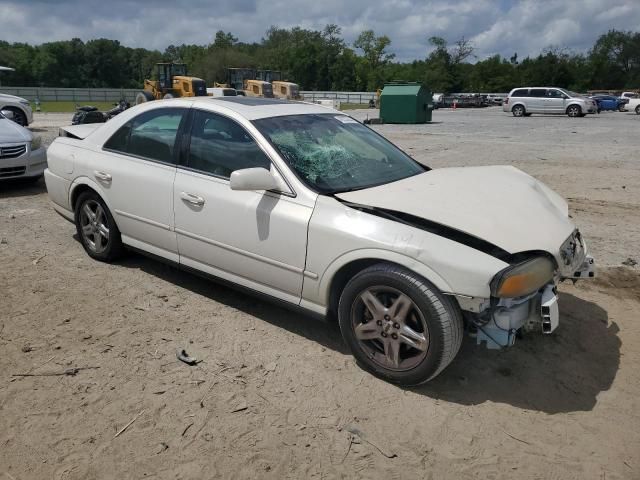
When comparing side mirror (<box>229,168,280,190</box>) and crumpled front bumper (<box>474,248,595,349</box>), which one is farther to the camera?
side mirror (<box>229,168,280,190</box>)

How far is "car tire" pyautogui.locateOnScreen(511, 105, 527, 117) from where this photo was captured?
3316 cm

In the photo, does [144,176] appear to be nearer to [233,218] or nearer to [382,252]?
[233,218]

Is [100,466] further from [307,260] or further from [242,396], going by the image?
[307,260]

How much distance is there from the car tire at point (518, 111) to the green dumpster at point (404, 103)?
10360 mm

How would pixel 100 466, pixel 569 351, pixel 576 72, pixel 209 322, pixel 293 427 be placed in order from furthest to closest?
1. pixel 576 72
2. pixel 209 322
3. pixel 569 351
4. pixel 293 427
5. pixel 100 466

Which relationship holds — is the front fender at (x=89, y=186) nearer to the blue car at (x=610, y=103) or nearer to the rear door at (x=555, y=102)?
the rear door at (x=555, y=102)

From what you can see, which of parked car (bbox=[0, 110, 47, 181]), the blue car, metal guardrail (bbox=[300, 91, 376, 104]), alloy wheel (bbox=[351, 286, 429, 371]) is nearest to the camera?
alloy wheel (bbox=[351, 286, 429, 371])

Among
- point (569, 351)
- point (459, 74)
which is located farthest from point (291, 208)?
point (459, 74)

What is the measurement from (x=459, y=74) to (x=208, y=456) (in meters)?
85.1

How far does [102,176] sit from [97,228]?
56 cm

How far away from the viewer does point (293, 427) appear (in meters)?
2.83

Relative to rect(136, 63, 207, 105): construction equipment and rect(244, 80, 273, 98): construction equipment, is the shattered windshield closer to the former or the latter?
rect(136, 63, 207, 105): construction equipment

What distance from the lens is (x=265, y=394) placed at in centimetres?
311

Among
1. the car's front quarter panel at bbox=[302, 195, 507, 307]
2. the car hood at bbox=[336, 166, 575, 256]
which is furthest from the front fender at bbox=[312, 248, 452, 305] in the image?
the car hood at bbox=[336, 166, 575, 256]
